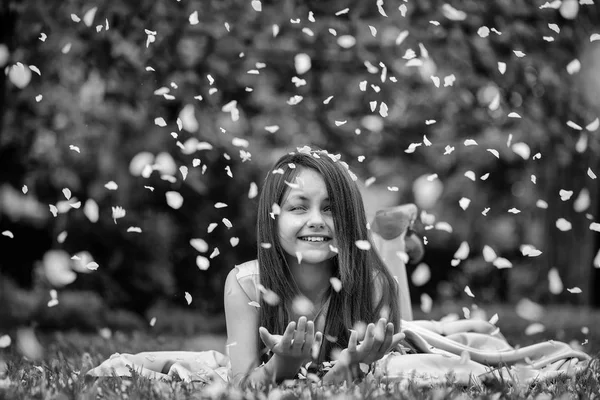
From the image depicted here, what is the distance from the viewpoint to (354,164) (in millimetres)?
6715

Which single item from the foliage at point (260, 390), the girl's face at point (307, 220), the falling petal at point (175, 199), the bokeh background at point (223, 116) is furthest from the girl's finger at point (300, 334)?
the falling petal at point (175, 199)

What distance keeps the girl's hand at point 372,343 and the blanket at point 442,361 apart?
13cm

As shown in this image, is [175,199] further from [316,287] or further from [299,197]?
[299,197]

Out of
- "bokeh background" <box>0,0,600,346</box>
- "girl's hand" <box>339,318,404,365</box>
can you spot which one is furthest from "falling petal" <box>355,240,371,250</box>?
"bokeh background" <box>0,0,600,346</box>

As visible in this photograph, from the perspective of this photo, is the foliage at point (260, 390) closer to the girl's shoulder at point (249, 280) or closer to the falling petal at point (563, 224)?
the girl's shoulder at point (249, 280)

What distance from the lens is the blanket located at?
2904mm

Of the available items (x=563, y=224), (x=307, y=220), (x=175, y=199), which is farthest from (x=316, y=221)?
(x=175, y=199)

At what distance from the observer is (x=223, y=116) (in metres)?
6.57

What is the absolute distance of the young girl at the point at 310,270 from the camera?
10.0 feet

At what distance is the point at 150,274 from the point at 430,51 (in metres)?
4.13

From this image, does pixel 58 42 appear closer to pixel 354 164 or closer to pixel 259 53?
pixel 259 53

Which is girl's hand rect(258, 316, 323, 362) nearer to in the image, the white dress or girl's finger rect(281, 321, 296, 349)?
girl's finger rect(281, 321, 296, 349)

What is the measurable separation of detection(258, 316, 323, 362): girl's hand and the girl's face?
1.74ft

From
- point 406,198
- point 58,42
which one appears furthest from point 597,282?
point 58,42
